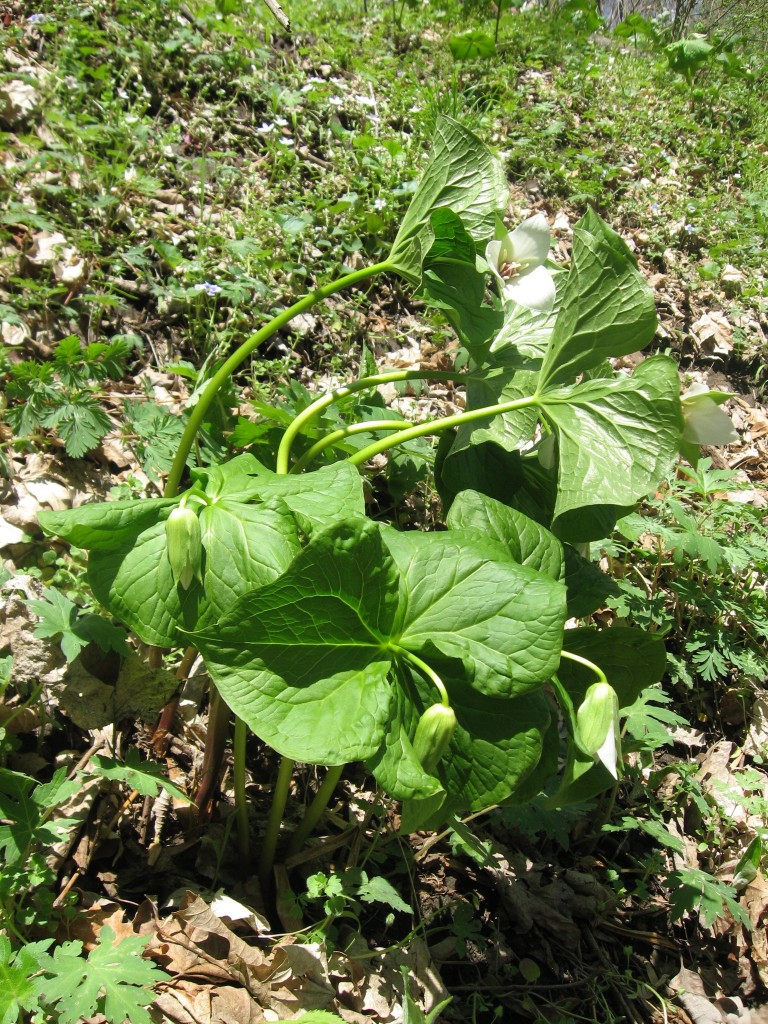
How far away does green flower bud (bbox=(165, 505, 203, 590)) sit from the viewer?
1104mm

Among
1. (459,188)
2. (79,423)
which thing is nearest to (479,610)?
(459,188)

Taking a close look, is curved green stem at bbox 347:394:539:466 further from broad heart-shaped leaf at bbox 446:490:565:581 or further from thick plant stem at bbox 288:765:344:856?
thick plant stem at bbox 288:765:344:856

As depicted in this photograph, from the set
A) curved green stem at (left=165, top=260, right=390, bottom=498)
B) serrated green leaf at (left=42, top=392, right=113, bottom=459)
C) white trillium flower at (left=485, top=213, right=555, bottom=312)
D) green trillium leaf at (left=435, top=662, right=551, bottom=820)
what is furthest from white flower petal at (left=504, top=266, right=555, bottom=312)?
serrated green leaf at (left=42, top=392, right=113, bottom=459)

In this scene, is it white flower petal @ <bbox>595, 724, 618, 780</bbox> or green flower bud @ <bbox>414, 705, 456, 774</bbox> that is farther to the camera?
white flower petal @ <bbox>595, 724, 618, 780</bbox>

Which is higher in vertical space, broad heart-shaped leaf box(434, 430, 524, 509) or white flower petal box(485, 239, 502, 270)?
white flower petal box(485, 239, 502, 270)

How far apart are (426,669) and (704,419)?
63 centimetres

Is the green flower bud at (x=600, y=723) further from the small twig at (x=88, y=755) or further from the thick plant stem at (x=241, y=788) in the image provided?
the small twig at (x=88, y=755)

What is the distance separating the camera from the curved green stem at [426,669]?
3.30 feet

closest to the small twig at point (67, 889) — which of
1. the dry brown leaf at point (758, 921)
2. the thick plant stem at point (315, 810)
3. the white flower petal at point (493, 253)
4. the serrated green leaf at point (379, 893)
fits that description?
the thick plant stem at point (315, 810)

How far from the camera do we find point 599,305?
4.11 feet

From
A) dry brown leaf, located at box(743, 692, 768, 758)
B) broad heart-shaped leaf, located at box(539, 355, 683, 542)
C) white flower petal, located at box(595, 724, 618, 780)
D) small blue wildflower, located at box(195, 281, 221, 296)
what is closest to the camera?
white flower petal, located at box(595, 724, 618, 780)

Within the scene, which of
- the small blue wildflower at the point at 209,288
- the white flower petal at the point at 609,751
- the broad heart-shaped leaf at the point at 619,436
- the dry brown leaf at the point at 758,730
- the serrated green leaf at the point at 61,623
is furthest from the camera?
the small blue wildflower at the point at 209,288

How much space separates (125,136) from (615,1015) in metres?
3.06

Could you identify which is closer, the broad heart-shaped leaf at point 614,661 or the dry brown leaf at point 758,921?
the broad heart-shaped leaf at point 614,661
